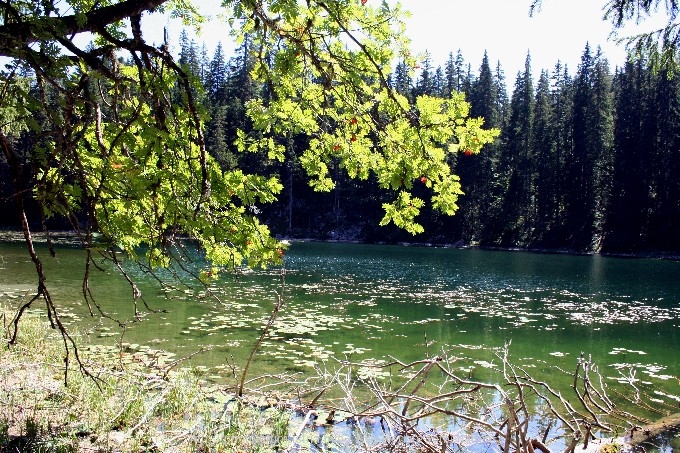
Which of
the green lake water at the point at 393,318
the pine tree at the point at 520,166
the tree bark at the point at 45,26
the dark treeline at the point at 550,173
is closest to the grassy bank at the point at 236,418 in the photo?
the green lake water at the point at 393,318

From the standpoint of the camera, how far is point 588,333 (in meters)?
15.6

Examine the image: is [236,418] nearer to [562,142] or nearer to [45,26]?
[45,26]

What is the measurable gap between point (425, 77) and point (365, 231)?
2502 centimetres

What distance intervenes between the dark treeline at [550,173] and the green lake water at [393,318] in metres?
29.2

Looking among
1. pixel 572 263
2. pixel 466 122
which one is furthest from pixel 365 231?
pixel 466 122

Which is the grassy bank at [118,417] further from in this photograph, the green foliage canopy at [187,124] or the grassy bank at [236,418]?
the green foliage canopy at [187,124]

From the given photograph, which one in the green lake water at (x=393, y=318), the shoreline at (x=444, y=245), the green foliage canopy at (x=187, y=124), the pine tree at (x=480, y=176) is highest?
the pine tree at (x=480, y=176)

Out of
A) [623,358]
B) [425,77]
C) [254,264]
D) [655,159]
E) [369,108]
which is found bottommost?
[623,358]

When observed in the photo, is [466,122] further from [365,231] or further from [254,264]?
[365,231]

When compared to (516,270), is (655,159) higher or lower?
higher

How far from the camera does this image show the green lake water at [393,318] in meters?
11.7

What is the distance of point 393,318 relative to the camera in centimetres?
1695

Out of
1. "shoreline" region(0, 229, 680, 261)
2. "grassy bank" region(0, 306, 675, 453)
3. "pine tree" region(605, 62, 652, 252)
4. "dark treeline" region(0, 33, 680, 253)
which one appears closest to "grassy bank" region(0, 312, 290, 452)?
"grassy bank" region(0, 306, 675, 453)

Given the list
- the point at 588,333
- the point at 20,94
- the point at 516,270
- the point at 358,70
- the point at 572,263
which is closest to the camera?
the point at 20,94
